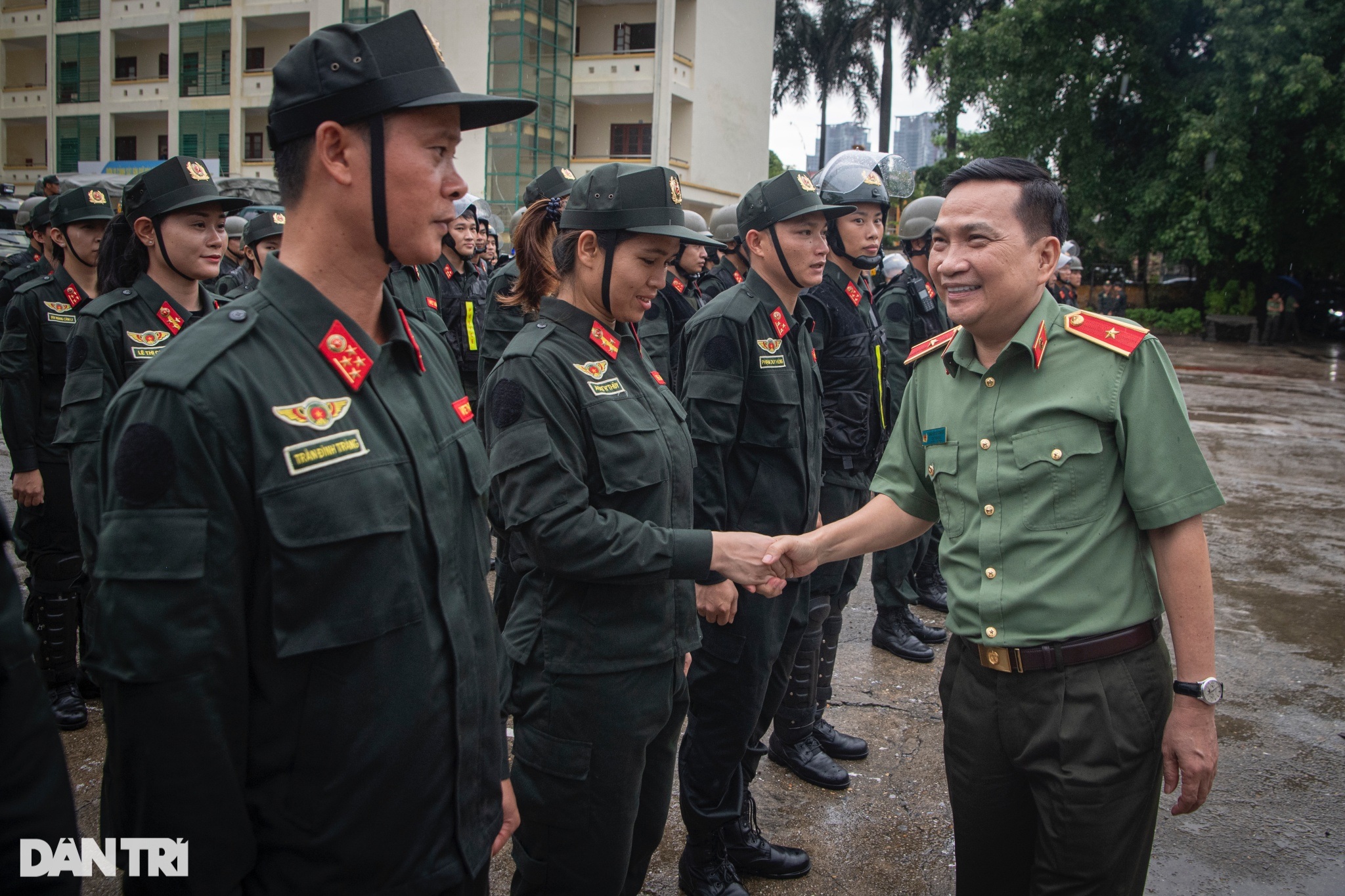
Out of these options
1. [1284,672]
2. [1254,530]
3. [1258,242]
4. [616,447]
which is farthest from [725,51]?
[616,447]

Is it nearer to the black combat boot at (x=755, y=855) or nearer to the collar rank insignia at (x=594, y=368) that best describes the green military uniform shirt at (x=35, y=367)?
the collar rank insignia at (x=594, y=368)

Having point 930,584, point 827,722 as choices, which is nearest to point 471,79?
point 930,584

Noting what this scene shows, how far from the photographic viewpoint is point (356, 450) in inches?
57.4

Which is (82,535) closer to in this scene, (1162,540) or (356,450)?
(356,450)

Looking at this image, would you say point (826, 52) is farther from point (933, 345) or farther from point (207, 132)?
point (933, 345)

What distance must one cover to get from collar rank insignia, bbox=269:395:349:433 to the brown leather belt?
1636 millimetres

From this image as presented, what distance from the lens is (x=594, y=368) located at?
2.36 meters

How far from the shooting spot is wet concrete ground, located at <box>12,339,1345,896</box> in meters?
3.30

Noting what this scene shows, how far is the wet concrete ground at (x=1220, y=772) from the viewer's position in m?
3.30

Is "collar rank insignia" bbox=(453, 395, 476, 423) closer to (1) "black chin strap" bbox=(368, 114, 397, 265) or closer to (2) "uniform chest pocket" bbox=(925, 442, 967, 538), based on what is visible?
(1) "black chin strap" bbox=(368, 114, 397, 265)

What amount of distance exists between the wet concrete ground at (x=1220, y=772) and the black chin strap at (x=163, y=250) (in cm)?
201

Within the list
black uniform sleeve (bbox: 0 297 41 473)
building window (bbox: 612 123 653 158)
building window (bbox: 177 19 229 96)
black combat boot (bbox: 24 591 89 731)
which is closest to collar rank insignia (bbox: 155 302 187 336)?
black uniform sleeve (bbox: 0 297 41 473)

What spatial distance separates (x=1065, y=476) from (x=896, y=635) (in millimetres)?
3325

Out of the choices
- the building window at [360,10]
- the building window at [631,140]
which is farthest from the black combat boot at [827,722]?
the building window at [360,10]
